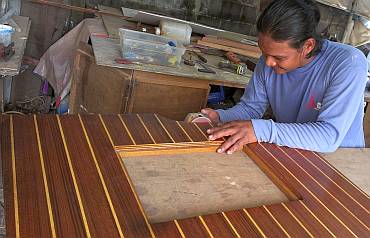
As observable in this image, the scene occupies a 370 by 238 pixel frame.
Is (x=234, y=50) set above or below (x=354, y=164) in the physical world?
above

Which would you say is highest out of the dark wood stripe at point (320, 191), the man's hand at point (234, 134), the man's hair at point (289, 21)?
the man's hair at point (289, 21)

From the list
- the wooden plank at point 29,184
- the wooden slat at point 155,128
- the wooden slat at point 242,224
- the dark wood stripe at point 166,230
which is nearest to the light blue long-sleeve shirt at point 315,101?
the wooden slat at point 155,128

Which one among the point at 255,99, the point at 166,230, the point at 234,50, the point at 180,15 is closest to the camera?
the point at 166,230

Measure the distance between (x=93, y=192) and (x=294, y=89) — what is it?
1157mm

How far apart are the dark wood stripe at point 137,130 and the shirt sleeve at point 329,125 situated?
44 cm

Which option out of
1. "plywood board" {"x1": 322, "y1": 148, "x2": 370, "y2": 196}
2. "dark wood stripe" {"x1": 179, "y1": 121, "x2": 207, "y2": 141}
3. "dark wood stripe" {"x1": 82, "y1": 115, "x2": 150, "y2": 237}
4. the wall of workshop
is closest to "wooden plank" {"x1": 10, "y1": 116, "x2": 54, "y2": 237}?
"dark wood stripe" {"x1": 82, "y1": 115, "x2": 150, "y2": 237}

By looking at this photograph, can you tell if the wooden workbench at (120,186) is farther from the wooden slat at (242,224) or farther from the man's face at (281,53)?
the man's face at (281,53)

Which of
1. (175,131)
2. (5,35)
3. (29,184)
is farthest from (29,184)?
(5,35)

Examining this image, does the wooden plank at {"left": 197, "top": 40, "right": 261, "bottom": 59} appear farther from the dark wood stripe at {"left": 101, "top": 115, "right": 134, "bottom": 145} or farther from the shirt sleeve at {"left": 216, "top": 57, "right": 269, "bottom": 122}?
the dark wood stripe at {"left": 101, "top": 115, "right": 134, "bottom": 145}

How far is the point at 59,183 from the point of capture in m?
0.99

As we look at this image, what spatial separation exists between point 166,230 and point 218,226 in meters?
0.14

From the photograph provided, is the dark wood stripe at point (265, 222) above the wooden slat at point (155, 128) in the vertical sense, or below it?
below

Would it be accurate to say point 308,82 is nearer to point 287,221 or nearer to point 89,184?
point 287,221

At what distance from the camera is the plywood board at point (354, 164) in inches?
54.6
